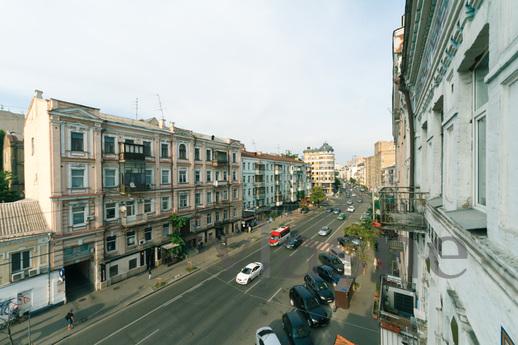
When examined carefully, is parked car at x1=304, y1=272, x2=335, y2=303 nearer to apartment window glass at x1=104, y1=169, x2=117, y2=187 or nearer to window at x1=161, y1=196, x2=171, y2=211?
window at x1=161, y1=196, x2=171, y2=211

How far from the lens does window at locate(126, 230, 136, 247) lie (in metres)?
22.7

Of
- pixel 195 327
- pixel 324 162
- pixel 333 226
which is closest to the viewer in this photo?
pixel 195 327

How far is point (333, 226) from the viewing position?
140 ft

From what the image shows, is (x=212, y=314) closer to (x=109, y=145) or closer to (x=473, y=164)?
(x=109, y=145)

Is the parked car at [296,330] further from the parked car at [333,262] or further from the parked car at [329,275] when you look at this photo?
the parked car at [333,262]

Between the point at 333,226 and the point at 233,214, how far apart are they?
1911cm

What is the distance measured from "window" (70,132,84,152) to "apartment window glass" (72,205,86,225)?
4.80 m

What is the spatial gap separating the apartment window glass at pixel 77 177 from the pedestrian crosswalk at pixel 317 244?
26509mm

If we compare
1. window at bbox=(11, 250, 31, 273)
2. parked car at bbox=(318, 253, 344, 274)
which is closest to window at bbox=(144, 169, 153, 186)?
window at bbox=(11, 250, 31, 273)

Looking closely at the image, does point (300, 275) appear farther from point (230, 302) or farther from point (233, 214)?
point (233, 214)

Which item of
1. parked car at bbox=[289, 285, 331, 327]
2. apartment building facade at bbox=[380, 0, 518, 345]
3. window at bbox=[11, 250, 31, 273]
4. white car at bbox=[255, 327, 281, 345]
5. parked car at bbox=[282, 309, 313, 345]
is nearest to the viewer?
apartment building facade at bbox=[380, 0, 518, 345]

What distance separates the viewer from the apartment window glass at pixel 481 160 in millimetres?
3586

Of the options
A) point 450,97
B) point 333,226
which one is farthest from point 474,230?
point 333,226

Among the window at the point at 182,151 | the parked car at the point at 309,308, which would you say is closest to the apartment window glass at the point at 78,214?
the window at the point at 182,151
